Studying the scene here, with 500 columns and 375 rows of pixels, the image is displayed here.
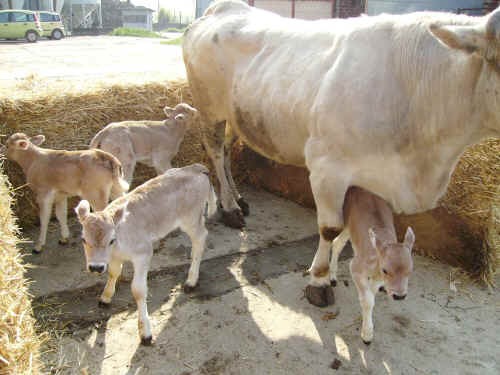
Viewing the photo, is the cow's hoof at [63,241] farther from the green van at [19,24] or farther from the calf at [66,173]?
the green van at [19,24]

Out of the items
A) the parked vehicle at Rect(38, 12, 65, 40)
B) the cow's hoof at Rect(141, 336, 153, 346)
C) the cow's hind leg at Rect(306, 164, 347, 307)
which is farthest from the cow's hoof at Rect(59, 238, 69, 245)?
the parked vehicle at Rect(38, 12, 65, 40)

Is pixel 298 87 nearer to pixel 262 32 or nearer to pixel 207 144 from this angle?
pixel 262 32

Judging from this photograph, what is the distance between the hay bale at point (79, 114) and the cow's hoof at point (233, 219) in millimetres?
1399

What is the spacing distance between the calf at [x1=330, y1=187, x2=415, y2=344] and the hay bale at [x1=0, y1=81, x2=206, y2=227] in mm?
3343

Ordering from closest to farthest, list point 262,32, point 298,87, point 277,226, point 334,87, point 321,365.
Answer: point 321,365 → point 334,87 → point 298,87 → point 262,32 → point 277,226

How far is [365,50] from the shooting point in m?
3.54

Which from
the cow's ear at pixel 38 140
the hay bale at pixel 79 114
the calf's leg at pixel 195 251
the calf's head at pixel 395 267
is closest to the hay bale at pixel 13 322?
the calf's leg at pixel 195 251

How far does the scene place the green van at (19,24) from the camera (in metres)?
28.3

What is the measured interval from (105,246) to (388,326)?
2.35 metres

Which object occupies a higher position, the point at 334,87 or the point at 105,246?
the point at 334,87

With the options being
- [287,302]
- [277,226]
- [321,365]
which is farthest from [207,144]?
[321,365]

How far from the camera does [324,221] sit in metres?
3.74

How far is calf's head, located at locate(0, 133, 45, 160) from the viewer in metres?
4.43

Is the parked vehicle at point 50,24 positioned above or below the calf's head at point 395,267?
above
